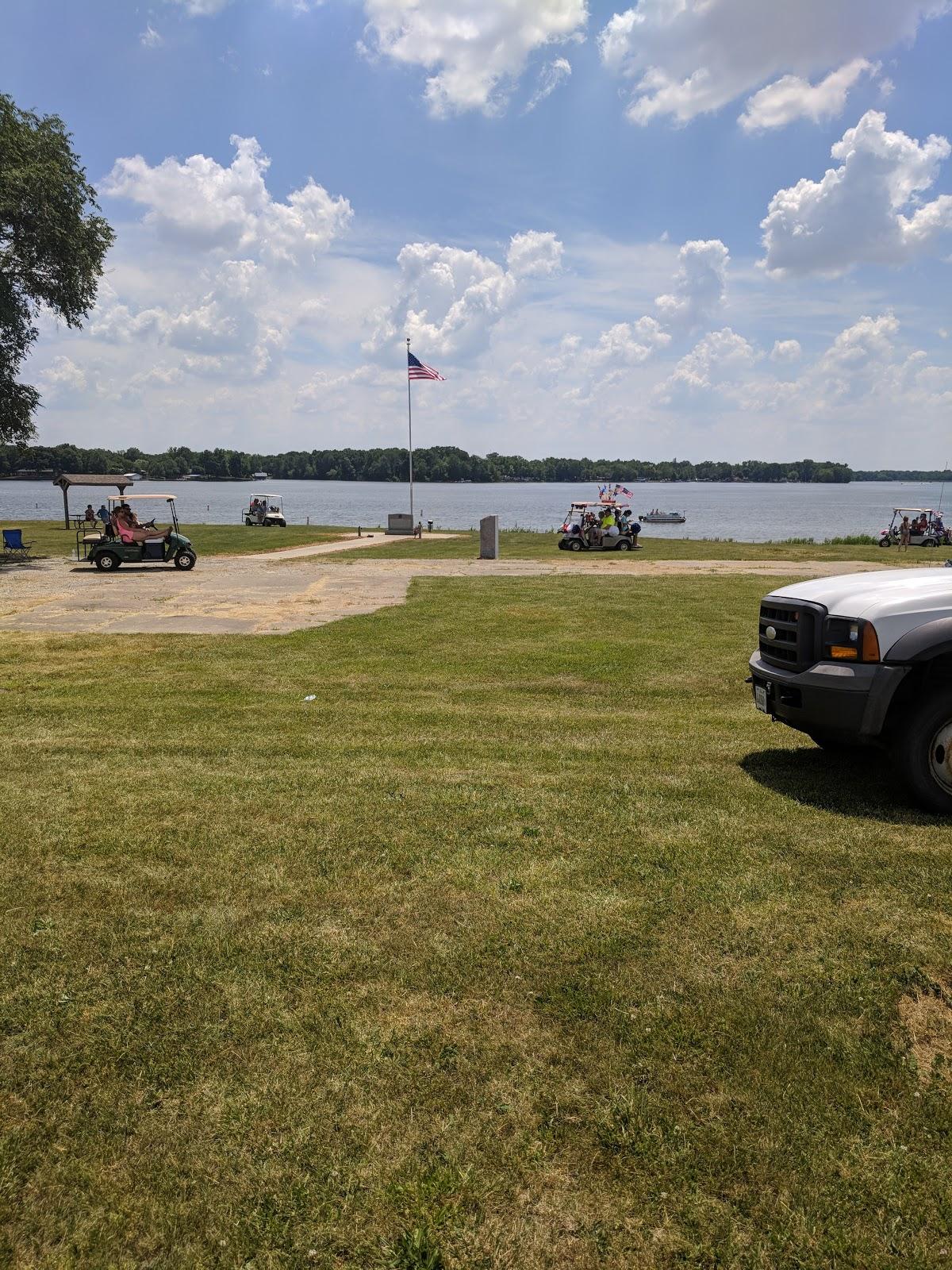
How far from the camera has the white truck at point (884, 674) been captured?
5.17 m

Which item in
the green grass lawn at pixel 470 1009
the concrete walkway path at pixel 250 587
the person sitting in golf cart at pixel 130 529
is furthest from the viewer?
the person sitting in golf cart at pixel 130 529

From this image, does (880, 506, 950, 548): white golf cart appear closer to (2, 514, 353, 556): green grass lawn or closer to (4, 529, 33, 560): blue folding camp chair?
(2, 514, 353, 556): green grass lawn

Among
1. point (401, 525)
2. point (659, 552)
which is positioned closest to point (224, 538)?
point (401, 525)

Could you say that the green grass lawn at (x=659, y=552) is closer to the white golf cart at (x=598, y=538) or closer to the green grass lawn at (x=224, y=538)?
the white golf cart at (x=598, y=538)

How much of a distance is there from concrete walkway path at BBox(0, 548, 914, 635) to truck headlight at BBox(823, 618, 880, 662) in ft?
28.8

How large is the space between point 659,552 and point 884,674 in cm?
2647

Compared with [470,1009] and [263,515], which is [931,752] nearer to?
Result: [470,1009]

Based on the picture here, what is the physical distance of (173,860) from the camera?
4.57 metres

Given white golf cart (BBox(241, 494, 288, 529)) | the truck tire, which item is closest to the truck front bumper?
the truck tire

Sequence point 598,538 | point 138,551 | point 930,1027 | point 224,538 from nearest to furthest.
A: point 930,1027 < point 138,551 < point 598,538 < point 224,538

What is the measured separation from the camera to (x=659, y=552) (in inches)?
1224

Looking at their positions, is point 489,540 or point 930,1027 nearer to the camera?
point 930,1027

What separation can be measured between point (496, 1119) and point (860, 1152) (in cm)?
112

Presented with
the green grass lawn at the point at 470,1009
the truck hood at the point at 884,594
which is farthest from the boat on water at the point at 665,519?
the green grass lawn at the point at 470,1009
